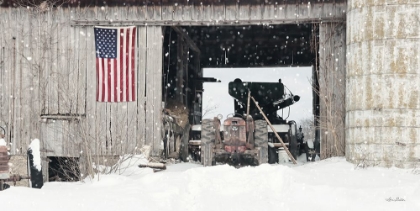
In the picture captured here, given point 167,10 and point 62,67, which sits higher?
point 167,10

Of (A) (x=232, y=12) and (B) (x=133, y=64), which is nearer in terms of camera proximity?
(A) (x=232, y=12)

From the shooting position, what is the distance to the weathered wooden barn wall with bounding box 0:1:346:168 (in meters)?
15.8

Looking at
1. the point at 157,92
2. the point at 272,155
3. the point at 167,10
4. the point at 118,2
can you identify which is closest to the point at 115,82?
the point at 157,92

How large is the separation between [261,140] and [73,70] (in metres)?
5.35

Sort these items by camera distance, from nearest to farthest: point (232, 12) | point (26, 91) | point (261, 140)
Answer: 1. point (261, 140)
2. point (232, 12)
3. point (26, 91)

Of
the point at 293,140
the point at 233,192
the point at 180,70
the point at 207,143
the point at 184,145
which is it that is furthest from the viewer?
the point at 180,70

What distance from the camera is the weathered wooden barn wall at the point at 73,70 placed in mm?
15750

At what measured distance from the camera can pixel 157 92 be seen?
52.1 ft

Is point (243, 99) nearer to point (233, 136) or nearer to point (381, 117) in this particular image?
point (233, 136)

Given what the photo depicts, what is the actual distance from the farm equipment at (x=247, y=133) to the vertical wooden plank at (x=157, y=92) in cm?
116

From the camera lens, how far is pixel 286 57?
24828 millimetres

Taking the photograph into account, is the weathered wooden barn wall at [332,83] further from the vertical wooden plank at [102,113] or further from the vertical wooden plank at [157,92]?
the vertical wooden plank at [102,113]

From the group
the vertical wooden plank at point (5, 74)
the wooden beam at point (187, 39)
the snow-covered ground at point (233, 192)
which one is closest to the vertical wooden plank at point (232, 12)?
the wooden beam at point (187, 39)

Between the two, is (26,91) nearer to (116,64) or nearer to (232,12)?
(116,64)
